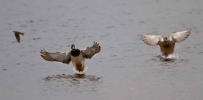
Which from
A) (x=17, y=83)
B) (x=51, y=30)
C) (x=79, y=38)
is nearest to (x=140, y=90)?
(x=17, y=83)

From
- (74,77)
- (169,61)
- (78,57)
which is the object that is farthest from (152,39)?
(74,77)

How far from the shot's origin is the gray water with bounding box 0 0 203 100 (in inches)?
521

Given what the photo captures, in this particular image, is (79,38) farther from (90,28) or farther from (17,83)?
(17,83)

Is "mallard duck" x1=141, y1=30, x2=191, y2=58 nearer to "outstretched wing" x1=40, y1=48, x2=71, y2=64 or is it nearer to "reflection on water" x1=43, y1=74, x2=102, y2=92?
"outstretched wing" x1=40, y1=48, x2=71, y2=64

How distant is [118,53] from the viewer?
1623cm

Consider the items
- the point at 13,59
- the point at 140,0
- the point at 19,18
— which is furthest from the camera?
the point at 140,0

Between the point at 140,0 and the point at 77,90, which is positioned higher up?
the point at 140,0

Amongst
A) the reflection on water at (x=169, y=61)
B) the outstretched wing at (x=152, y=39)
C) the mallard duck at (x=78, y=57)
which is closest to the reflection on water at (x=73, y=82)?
the mallard duck at (x=78, y=57)

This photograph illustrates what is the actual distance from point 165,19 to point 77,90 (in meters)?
6.85

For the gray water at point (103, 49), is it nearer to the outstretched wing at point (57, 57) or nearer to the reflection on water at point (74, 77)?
the reflection on water at point (74, 77)

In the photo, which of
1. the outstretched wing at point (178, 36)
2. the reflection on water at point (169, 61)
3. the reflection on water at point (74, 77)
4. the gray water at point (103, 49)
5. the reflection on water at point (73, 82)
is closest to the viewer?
the gray water at point (103, 49)

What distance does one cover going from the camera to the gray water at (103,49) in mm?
13227

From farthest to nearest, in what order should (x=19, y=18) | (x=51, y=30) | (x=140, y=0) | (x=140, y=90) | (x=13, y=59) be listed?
(x=140, y=0), (x=19, y=18), (x=51, y=30), (x=13, y=59), (x=140, y=90)

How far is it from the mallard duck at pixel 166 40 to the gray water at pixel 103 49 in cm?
20
